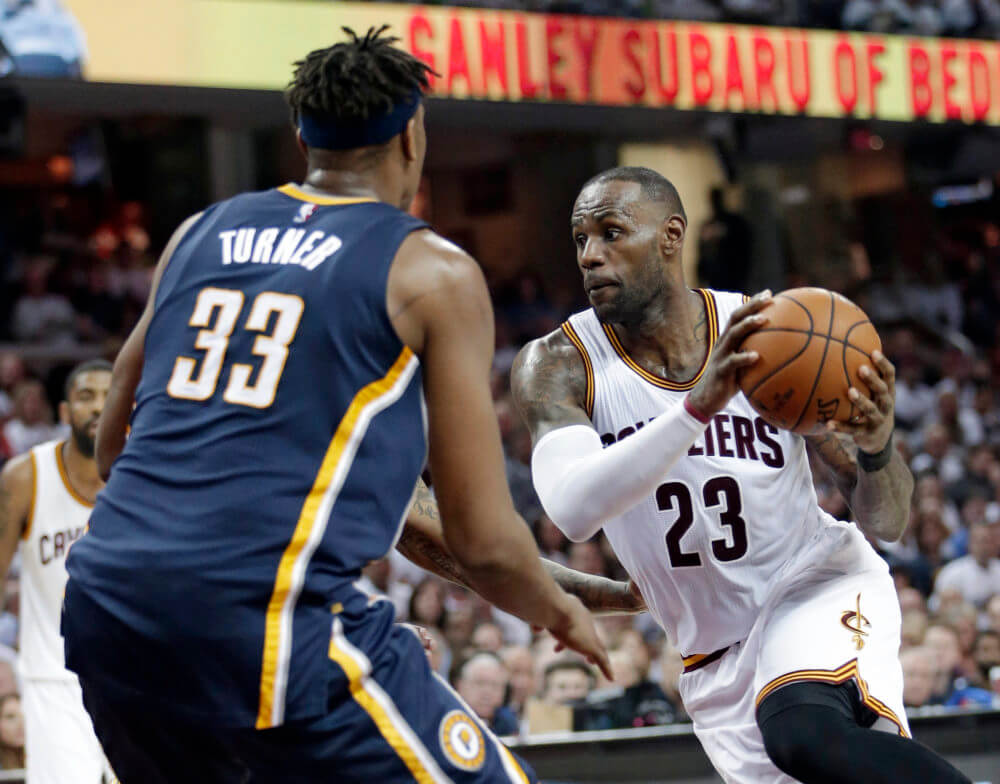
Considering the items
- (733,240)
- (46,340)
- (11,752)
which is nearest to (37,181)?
(46,340)

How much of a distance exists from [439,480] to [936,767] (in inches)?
58.0

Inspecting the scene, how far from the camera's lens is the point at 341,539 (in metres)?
2.39

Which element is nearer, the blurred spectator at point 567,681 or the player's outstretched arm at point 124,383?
the player's outstretched arm at point 124,383

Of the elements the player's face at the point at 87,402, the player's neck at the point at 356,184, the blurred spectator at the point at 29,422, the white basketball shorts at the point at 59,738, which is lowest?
the white basketball shorts at the point at 59,738

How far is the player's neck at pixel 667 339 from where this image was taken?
404cm

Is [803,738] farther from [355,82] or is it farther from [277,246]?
[355,82]

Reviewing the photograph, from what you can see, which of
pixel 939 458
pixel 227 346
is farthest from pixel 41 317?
pixel 227 346

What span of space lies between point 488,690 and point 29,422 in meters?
4.84

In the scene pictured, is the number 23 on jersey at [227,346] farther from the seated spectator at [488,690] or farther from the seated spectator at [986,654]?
the seated spectator at [986,654]

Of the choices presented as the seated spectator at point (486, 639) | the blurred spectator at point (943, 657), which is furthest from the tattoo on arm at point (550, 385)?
the blurred spectator at point (943, 657)

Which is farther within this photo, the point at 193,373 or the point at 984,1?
the point at 984,1

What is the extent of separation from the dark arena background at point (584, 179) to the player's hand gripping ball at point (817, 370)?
14.9ft

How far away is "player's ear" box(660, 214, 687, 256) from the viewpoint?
161 inches

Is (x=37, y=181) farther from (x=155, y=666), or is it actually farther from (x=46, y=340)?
(x=155, y=666)
